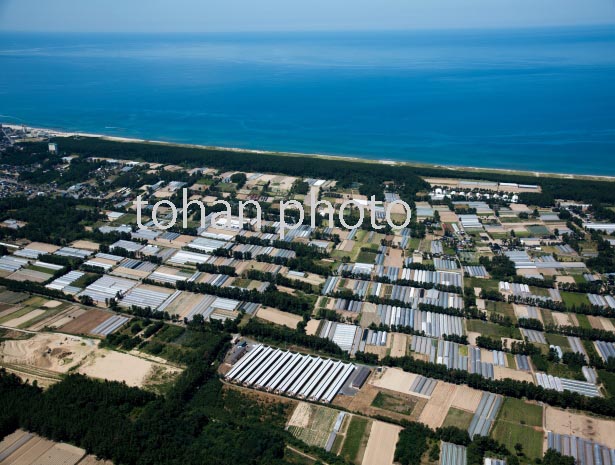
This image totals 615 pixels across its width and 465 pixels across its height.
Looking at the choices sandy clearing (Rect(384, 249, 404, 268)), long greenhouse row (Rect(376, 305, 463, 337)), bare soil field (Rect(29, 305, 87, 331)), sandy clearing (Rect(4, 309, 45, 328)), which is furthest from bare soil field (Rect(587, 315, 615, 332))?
sandy clearing (Rect(4, 309, 45, 328))

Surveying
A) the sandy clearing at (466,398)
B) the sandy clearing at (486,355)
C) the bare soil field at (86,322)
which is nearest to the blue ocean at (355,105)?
the sandy clearing at (486,355)

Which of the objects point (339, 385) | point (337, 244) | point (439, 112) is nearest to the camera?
point (339, 385)

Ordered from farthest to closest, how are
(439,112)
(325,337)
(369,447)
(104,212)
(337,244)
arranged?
(439,112) → (104,212) → (337,244) → (325,337) → (369,447)

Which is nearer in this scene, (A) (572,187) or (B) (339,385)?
(B) (339,385)

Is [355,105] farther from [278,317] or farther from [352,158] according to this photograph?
[278,317]

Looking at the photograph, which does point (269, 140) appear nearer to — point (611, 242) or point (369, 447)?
point (611, 242)

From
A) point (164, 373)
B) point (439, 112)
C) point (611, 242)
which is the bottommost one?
point (164, 373)

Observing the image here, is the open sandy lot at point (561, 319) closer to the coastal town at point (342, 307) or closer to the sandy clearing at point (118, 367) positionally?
the coastal town at point (342, 307)

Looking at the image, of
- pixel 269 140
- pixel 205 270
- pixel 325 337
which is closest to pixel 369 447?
pixel 325 337
